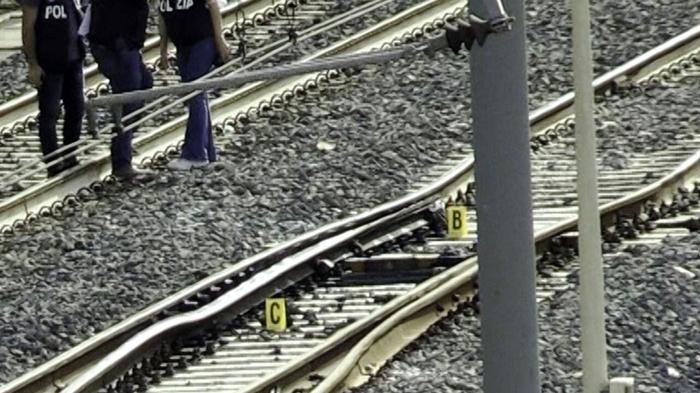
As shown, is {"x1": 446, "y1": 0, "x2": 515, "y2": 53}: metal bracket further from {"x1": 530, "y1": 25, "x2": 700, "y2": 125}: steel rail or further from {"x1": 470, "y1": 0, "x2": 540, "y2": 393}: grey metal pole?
{"x1": 530, "y1": 25, "x2": 700, "y2": 125}: steel rail

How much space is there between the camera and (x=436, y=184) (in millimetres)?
14016

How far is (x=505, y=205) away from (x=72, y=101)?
915cm

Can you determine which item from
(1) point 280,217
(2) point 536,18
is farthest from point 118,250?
(2) point 536,18

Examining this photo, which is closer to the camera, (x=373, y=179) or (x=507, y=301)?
(x=507, y=301)

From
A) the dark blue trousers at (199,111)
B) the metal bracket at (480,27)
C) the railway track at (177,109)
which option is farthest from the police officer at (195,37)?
the metal bracket at (480,27)

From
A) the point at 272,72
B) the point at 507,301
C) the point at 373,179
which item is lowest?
the point at 373,179

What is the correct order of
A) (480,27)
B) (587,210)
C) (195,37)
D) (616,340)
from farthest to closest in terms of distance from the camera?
(195,37) < (616,340) < (587,210) < (480,27)

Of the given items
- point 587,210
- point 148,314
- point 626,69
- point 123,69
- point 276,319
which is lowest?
point 626,69

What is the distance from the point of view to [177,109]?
55.0 ft

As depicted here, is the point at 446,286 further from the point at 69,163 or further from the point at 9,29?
the point at 9,29

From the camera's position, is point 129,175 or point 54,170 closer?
point 129,175

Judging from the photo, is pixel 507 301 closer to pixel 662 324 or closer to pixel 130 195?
pixel 662 324

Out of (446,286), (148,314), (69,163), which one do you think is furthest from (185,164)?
(446,286)

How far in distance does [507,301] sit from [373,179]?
25.5 feet
